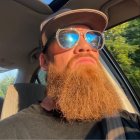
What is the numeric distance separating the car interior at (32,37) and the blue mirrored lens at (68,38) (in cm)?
46

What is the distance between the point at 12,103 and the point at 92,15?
0.83 meters

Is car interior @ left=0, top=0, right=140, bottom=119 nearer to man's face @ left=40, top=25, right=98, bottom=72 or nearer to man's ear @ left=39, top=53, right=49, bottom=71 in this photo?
man's ear @ left=39, top=53, right=49, bottom=71

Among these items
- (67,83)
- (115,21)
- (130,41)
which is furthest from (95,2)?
(130,41)

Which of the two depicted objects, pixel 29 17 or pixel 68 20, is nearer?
pixel 68 20

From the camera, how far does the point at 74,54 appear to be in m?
2.16

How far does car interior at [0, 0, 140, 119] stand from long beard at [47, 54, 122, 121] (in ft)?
1.83

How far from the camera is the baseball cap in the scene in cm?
221

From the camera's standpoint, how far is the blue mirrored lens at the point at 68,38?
2.18 m

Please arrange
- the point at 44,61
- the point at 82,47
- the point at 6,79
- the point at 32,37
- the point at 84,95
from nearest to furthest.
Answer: the point at 84,95
the point at 82,47
the point at 44,61
the point at 32,37
the point at 6,79

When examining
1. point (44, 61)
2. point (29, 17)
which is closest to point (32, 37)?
point (29, 17)

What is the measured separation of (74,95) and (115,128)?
0.29 meters

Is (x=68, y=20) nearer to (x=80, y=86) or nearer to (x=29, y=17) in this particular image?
(x=80, y=86)

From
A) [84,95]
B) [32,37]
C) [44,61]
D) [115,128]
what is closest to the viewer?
[115,128]

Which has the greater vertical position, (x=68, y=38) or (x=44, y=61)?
(x=68, y=38)
